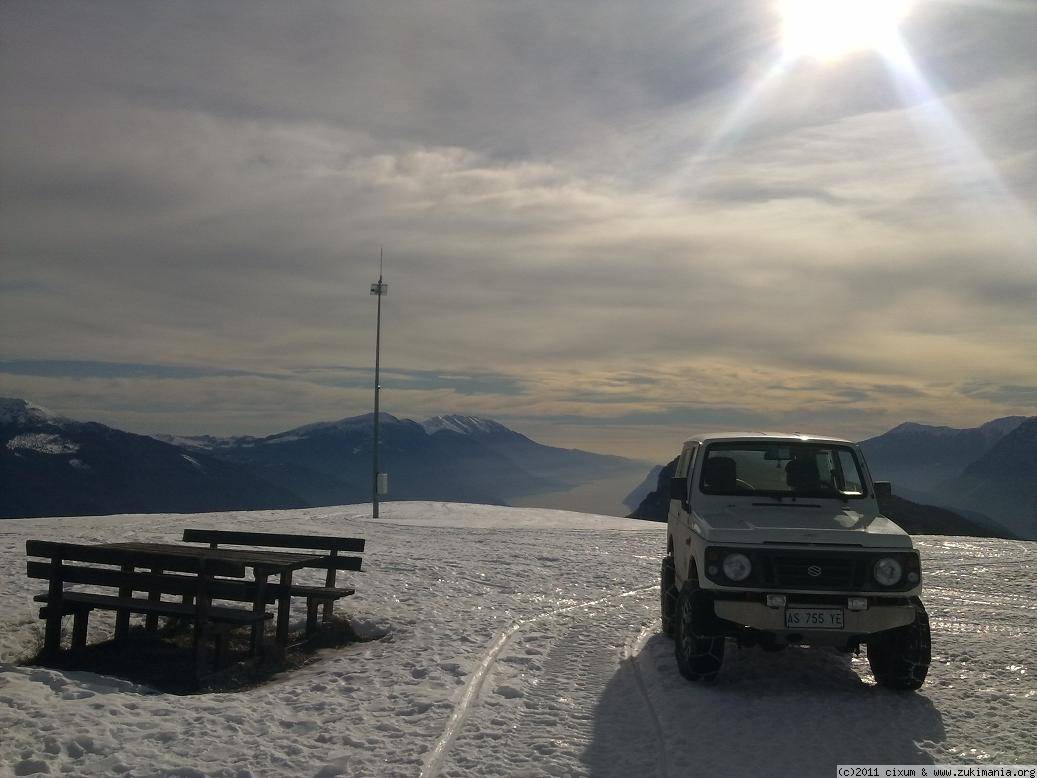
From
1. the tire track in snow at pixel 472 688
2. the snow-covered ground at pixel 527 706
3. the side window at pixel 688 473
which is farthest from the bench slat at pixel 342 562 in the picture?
the side window at pixel 688 473

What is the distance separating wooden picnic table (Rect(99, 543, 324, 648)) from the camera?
25.3 feet

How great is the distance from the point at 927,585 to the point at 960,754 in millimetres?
8703

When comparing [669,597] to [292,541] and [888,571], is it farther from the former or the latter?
[292,541]

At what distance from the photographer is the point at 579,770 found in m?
5.41

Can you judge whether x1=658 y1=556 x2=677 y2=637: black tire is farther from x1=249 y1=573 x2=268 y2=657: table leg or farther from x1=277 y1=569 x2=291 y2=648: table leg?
x1=249 y1=573 x2=268 y2=657: table leg

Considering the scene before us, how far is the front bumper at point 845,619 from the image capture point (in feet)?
23.2

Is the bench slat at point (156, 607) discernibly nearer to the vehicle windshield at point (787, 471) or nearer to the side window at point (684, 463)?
the vehicle windshield at point (787, 471)

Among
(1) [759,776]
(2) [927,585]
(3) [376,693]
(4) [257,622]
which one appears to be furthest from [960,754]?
(2) [927,585]

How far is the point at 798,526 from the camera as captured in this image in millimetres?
7625

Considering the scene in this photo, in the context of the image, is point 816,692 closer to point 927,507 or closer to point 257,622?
point 257,622

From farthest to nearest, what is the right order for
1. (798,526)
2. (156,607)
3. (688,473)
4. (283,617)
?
1. (688,473)
2. (283,617)
3. (156,607)
4. (798,526)

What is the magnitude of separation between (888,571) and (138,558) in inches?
260

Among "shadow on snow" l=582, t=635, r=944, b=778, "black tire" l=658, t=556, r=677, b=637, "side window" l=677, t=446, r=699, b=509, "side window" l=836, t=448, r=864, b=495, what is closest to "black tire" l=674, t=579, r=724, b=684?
"shadow on snow" l=582, t=635, r=944, b=778

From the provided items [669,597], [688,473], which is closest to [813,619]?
[669,597]
